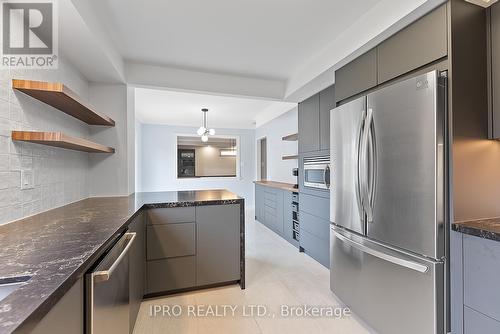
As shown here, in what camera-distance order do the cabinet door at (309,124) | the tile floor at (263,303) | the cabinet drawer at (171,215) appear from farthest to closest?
the cabinet door at (309,124), the cabinet drawer at (171,215), the tile floor at (263,303)

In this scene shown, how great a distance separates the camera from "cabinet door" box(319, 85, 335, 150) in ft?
9.25

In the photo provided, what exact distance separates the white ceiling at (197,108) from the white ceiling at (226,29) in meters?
1.22

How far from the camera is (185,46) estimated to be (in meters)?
2.37

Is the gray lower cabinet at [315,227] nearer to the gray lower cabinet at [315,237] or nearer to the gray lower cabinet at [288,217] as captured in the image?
the gray lower cabinet at [315,237]

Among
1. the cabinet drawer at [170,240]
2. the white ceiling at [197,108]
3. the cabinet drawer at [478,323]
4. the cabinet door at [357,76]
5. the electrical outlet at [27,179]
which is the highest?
the white ceiling at [197,108]

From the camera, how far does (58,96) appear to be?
5.34 ft

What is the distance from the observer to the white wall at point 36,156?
142 cm

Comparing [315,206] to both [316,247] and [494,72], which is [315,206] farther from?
[494,72]

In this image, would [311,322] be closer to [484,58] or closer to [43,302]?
[43,302]

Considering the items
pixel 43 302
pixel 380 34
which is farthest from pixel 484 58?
pixel 43 302

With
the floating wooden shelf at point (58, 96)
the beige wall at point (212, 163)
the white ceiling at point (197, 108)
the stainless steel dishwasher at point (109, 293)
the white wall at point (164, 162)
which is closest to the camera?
the stainless steel dishwasher at point (109, 293)

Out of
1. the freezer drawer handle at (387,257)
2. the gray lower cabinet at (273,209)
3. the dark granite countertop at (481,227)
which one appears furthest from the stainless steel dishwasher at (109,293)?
the gray lower cabinet at (273,209)

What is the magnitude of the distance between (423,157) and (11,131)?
8.02 feet

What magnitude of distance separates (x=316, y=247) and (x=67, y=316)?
2.79 metres
